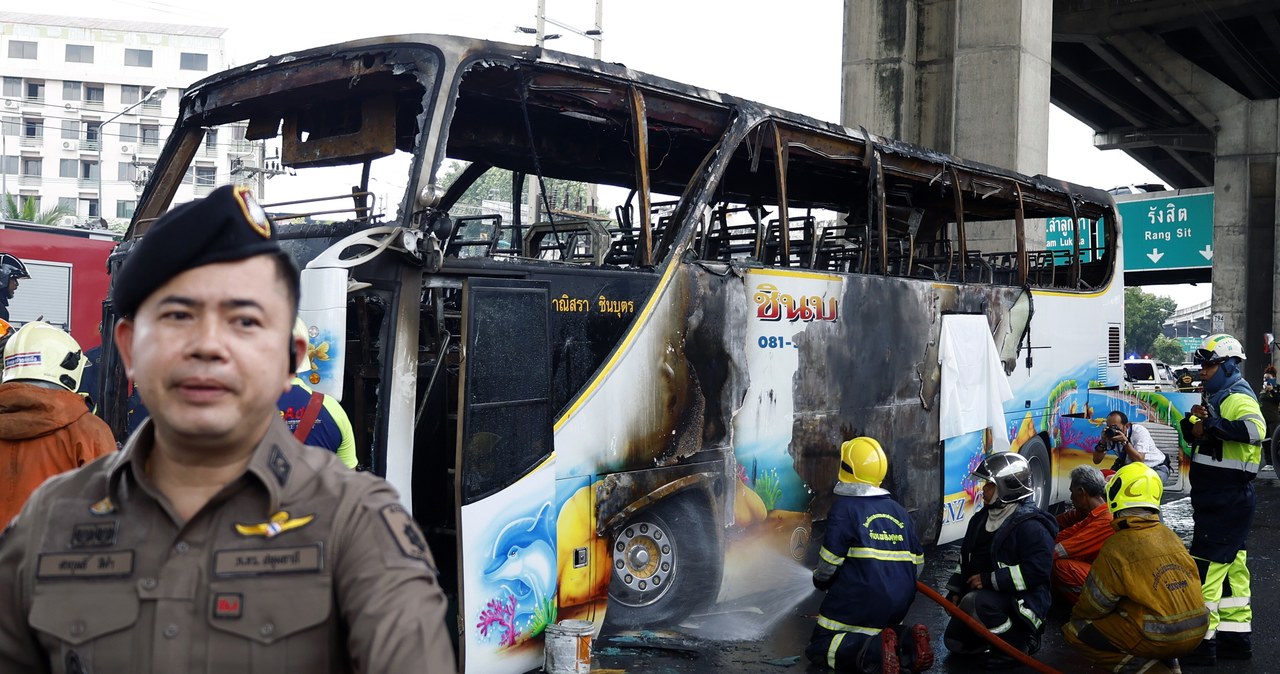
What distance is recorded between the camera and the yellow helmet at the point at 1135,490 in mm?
6223

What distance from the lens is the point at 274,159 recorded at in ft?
22.0

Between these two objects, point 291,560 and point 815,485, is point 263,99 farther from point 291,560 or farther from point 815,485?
point 291,560

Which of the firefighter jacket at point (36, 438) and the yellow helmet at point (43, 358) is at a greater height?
the yellow helmet at point (43, 358)

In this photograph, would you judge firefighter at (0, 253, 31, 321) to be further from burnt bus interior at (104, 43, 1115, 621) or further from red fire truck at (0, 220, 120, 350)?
burnt bus interior at (104, 43, 1115, 621)

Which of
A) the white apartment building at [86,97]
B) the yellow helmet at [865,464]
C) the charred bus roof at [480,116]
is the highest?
the white apartment building at [86,97]

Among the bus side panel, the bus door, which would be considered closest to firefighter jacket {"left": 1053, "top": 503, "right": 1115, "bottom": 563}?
the bus side panel

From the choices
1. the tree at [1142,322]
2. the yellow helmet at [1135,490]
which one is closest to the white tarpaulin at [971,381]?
the yellow helmet at [1135,490]

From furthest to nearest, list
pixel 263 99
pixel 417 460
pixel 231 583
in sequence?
1. pixel 263 99
2. pixel 417 460
3. pixel 231 583

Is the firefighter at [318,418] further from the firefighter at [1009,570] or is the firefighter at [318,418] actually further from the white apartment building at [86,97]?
the white apartment building at [86,97]

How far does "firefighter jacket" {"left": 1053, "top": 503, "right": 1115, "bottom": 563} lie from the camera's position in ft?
25.6

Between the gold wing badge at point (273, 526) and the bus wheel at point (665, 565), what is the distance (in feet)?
16.9

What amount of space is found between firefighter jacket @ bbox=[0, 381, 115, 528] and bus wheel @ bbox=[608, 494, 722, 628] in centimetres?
332

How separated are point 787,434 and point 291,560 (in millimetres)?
6293

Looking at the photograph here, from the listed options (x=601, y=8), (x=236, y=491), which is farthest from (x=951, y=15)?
(x=236, y=491)
